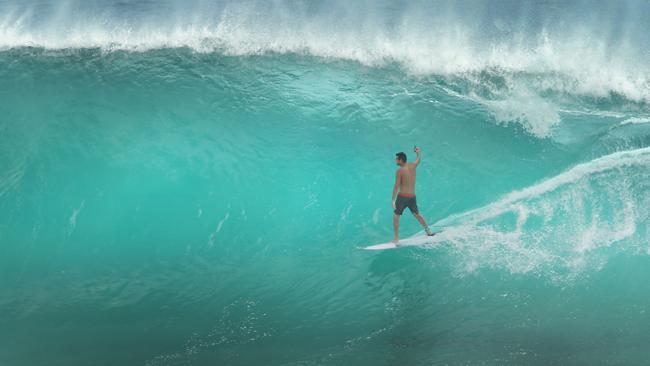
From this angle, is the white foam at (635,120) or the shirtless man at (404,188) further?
the white foam at (635,120)

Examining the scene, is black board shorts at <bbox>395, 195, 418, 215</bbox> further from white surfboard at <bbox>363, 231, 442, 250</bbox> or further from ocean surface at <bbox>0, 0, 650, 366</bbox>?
ocean surface at <bbox>0, 0, 650, 366</bbox>

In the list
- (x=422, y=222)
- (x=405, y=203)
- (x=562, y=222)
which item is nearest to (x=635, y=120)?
(x=562, y=222)

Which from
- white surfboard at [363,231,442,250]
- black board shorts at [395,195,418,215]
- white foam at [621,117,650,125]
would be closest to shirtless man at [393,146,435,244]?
black board shorts at [395,195,418,215]

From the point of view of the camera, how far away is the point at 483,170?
9867mm

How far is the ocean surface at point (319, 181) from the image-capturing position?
678 centimetres

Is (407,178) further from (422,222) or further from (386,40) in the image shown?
(386,40)

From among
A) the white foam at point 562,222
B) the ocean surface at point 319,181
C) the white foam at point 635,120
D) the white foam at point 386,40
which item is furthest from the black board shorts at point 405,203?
the white foam at point 635,120

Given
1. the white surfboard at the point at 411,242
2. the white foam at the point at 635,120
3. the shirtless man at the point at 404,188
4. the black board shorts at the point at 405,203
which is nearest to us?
the shirtless man at the point at 404,188

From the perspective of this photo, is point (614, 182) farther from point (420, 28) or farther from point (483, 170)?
point (420, 28)

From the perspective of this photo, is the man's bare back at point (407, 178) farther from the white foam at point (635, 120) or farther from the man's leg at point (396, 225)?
the white foam at point (635, 120)

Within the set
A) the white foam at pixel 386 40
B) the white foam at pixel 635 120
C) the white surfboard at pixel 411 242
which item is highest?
the white foam at pixel 386 40

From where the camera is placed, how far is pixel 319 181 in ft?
32.0

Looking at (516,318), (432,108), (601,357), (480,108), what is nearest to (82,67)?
(432,108)

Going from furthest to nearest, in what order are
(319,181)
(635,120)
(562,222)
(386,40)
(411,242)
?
(386,40), (635,120), (319,181), (562,222), (411,242)
